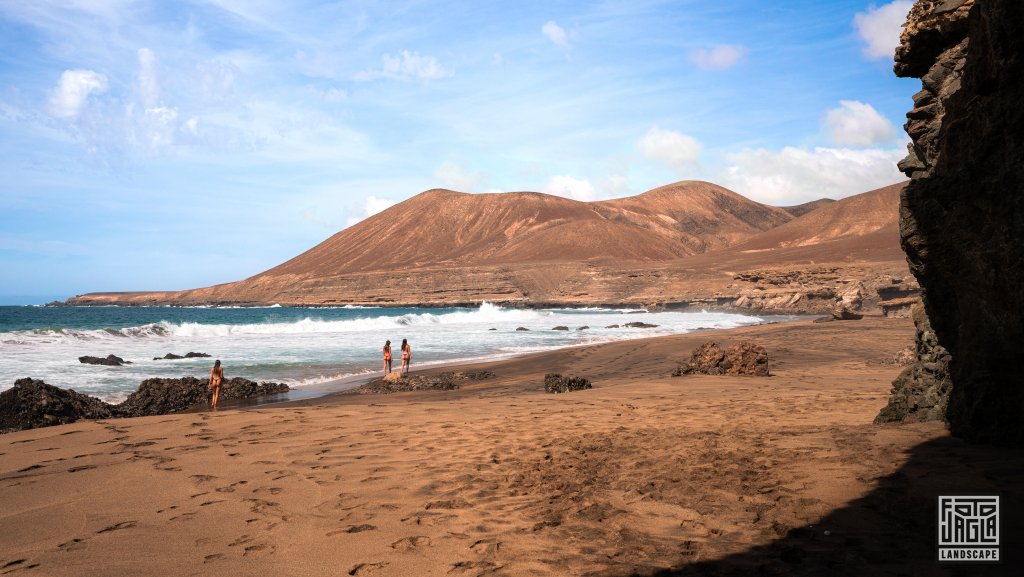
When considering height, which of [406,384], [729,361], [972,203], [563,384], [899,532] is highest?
[972,203]

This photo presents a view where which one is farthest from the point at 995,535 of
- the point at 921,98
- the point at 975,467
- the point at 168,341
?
the point at 168,341

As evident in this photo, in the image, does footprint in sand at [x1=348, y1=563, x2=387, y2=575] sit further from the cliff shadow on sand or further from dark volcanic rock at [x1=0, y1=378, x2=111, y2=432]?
dark volcanic rock at [x1=0, y1=378, x2=111, y2=432]

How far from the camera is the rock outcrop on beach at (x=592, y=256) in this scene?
222 feet

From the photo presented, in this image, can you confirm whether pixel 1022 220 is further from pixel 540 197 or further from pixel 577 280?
pixel 540 197

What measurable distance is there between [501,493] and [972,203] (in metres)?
3.60

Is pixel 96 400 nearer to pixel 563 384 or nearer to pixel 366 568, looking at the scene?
pixel 563 384

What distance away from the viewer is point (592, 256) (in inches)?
4365

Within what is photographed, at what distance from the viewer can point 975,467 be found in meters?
3.87

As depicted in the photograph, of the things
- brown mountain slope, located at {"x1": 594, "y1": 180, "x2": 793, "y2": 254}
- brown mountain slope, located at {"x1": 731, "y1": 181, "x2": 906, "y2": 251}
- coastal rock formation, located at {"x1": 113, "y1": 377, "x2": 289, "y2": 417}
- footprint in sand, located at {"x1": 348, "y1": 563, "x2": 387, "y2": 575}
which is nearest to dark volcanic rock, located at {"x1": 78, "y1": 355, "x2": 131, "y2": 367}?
coastal rock formation, located at {"x1": 113, "y1": 377, "x2": 289, "y2": 417}

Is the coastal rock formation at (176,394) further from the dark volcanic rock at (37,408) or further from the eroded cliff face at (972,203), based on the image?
the eroded cliff face at (972,203)

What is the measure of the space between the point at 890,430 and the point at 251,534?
5054mm

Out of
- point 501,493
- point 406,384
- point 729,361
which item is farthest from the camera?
point 406,384

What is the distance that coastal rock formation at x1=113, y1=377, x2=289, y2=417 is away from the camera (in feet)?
38.5

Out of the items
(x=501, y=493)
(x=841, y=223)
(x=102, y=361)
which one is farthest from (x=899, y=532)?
(x=841, y=223)
